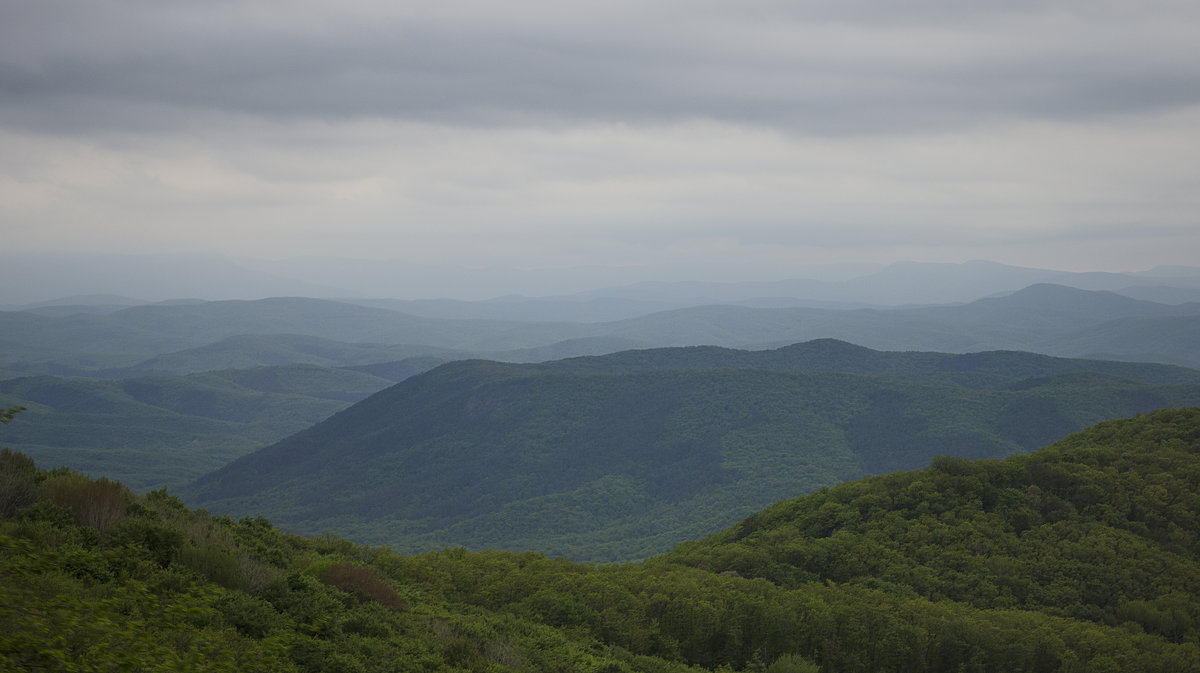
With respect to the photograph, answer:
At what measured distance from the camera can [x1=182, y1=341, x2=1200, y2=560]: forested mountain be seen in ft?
406

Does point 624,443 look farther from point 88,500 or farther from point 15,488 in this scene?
point 15,488

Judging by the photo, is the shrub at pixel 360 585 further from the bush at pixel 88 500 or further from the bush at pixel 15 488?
the bush at pixel 15 488

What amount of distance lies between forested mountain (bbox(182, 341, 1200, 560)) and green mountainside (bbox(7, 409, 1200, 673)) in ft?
194

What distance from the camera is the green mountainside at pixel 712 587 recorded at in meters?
15.5

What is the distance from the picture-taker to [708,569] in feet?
135

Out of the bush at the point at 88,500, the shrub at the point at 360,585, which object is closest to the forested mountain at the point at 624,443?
the shrub at the point at 360,585

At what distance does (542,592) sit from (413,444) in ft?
441

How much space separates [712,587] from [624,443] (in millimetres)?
115275

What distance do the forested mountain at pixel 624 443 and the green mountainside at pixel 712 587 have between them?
59089mm

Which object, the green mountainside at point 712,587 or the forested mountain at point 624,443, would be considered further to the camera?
the forested mountain at point 624,443

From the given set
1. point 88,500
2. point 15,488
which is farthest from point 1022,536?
point 15,488

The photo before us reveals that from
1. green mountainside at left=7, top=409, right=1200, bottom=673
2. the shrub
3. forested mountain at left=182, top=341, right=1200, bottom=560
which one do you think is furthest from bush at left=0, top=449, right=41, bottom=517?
forested mountain at left=182, top=341, right=1200, bottom=560

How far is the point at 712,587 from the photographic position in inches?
1345

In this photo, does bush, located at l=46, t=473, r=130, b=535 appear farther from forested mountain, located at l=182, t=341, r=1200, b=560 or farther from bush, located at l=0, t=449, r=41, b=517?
forested mountain, located at l=182, t=341, r=1200, b=560
